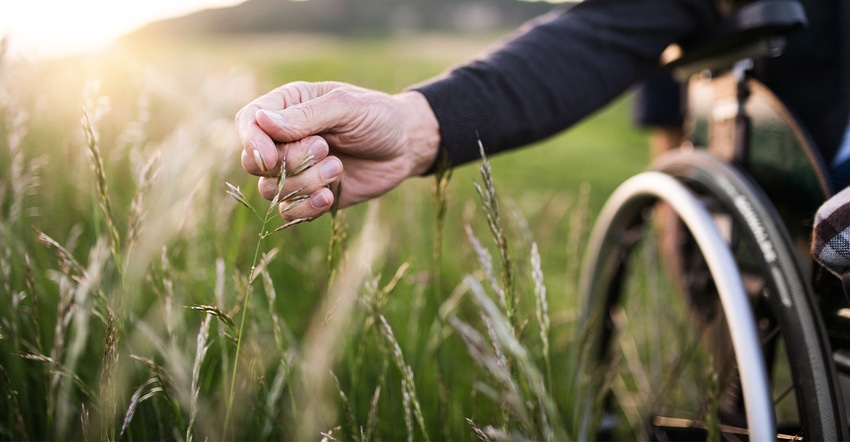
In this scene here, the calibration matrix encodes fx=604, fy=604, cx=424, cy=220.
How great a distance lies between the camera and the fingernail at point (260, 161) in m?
0.70

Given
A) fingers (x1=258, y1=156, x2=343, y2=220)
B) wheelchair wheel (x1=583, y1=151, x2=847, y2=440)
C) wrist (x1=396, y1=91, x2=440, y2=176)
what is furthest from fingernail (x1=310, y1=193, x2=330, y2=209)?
wheelchair wheel (x1=583, y1=151, x2=847, y2=440)

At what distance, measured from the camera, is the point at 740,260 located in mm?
1285

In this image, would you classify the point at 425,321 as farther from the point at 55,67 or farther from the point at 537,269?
the point at 55,67

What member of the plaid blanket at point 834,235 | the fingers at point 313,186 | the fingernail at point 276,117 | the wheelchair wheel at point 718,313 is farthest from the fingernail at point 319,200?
the plaid blanket at point 834,235

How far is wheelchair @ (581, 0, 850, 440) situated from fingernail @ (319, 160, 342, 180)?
1.50 ft

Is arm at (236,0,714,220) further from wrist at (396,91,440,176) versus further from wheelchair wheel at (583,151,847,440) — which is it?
wheelchair wheel at (583,151,847,440)

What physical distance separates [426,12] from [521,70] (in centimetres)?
4562

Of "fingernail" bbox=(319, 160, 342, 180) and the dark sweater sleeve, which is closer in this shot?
"fingernail" bbox=(319, 160, 342, 180)

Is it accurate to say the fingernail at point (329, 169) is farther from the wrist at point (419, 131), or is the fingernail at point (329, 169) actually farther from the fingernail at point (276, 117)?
the wrist at point (419, 131)

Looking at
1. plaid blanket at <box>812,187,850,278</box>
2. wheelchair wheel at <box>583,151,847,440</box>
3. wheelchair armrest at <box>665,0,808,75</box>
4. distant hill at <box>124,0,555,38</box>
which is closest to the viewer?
plaid blanket at <box>812,187,850,278</box>

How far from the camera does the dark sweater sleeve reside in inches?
41.5

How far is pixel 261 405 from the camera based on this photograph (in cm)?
81

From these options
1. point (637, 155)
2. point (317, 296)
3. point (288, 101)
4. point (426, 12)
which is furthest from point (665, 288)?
point (426, 12)

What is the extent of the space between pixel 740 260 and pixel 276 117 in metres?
1.04
